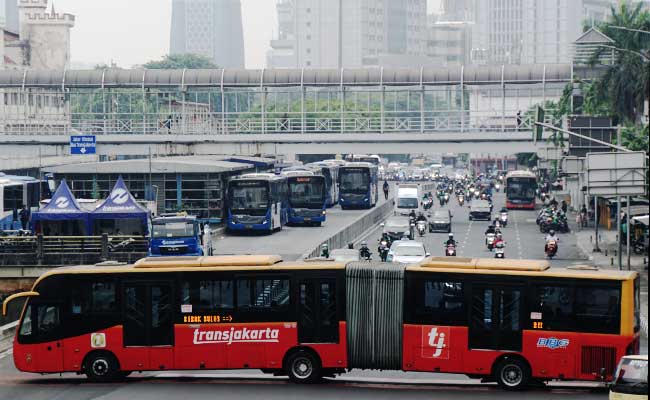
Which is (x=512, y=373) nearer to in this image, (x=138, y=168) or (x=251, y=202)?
(x=251, y=202)

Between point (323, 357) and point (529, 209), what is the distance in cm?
7478

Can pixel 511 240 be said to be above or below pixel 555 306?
below

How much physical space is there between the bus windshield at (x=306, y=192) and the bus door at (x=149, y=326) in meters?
45.7

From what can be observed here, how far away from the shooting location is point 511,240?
71.8m

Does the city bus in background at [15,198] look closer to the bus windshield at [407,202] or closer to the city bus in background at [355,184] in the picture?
the city bus in background at [355,184]

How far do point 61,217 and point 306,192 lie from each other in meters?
24.2

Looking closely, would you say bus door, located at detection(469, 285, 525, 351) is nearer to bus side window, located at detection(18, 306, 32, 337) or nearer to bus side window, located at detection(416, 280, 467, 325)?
bus side window, located at detection(416, 280, 467, 325)

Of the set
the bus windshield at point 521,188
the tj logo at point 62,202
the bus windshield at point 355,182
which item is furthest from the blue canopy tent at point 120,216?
the bus windshield at point 521,188

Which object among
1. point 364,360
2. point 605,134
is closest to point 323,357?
point 364,360

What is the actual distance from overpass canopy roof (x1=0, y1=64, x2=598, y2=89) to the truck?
3754 cm

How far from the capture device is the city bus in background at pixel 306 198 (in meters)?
73.2

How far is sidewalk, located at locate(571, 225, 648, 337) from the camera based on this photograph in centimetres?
5278

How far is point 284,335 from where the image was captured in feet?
89.0

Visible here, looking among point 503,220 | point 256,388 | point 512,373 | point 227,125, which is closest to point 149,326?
point 256,388
